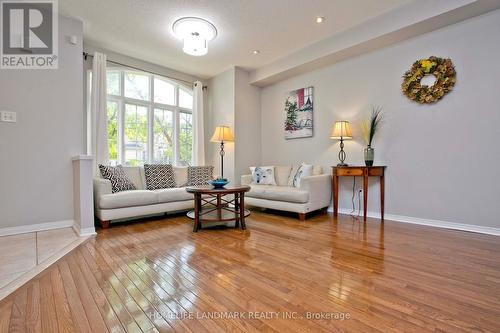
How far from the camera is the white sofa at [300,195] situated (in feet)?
11.5

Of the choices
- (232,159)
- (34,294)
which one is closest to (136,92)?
(232,159)

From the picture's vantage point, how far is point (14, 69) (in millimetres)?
2850

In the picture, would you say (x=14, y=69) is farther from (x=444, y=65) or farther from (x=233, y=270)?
(x=444, y=65)

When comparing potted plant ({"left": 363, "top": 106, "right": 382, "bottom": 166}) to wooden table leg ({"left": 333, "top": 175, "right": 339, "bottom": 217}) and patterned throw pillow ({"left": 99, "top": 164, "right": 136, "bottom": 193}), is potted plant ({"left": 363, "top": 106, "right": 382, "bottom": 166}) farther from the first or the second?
patterned throw pillow ({"left": 99, "top": 164, "right": 136, "bottom": 193})

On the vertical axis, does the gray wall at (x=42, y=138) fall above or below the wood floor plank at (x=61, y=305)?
above

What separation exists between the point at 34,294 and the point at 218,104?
171 inches

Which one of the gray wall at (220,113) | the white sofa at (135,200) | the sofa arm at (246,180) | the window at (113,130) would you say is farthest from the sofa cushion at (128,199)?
the gray wall at (220,113)

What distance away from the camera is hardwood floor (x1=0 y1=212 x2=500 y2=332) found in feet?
3.98

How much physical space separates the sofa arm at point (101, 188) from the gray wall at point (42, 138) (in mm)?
304

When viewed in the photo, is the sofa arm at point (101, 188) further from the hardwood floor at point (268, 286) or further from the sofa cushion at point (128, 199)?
the hardwood floor at point (268, 286)

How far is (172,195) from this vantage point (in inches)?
148

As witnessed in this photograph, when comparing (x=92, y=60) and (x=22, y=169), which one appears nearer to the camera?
(x=22, y=169)

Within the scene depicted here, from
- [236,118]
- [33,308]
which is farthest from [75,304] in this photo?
[236,118]

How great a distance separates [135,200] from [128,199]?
0.10 meters
